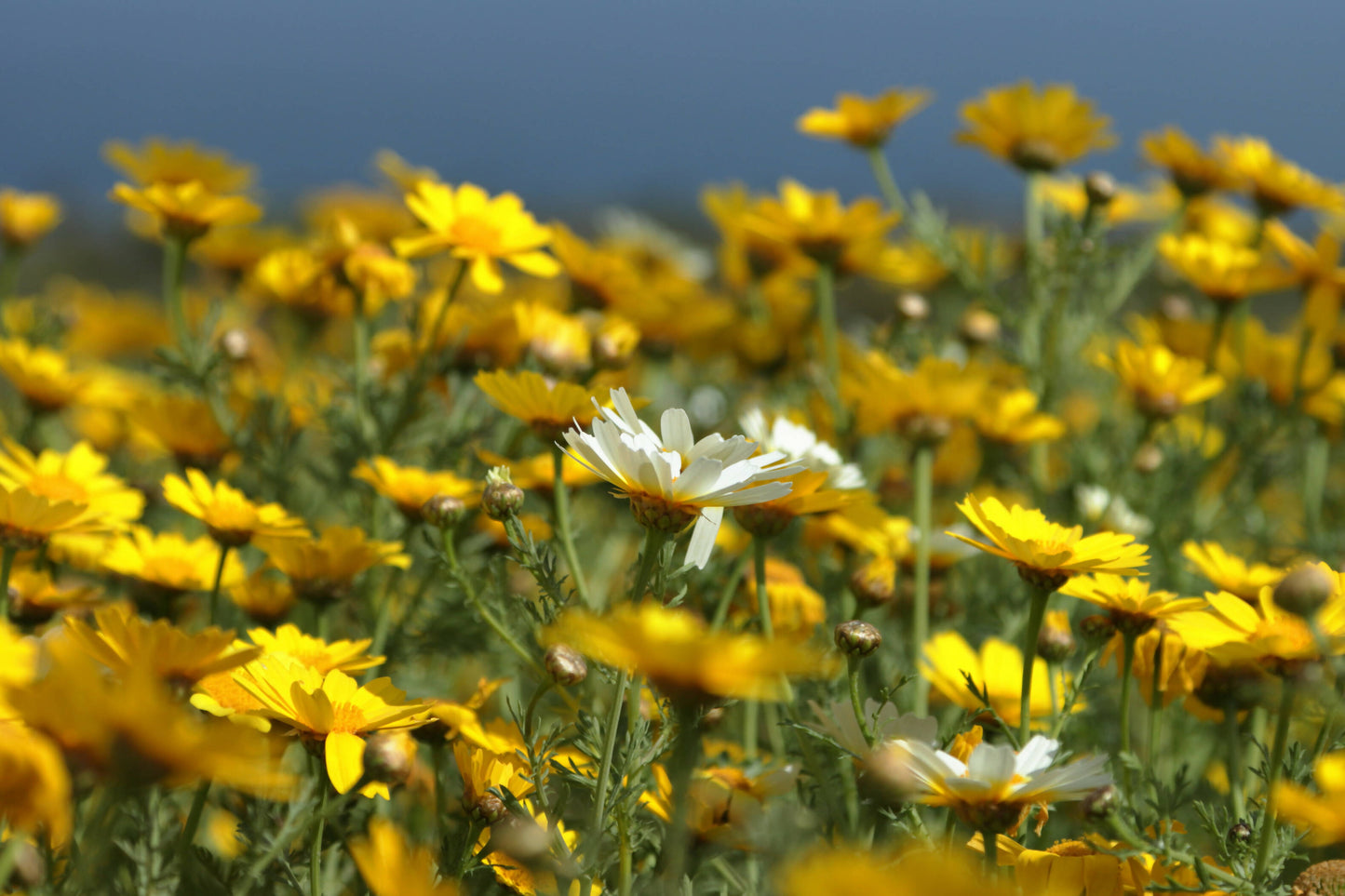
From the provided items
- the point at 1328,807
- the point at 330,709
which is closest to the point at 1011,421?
the point at 1328,807

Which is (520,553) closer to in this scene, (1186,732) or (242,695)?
(242,695)

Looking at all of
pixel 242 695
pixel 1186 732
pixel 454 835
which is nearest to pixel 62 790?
pixel 242 695

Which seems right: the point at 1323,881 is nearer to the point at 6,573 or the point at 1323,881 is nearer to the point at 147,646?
the point at 147,646

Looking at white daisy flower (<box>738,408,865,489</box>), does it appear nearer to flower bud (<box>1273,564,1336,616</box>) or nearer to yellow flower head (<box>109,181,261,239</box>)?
flower bud (<box>1273,564,1336,616</box>)

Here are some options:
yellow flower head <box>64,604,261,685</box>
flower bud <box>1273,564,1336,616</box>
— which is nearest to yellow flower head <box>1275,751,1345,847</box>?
flower bud <box>1273,564,1336,616</box>

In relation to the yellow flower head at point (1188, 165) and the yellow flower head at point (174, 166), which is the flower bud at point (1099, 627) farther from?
the yellow flower head at point (174, 166)

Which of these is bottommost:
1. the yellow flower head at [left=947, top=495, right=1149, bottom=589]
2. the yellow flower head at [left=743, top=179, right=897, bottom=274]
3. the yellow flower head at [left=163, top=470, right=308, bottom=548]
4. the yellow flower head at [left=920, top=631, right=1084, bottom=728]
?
the yellow flower head at [left=920, top=631, right=1084, bottom=728]

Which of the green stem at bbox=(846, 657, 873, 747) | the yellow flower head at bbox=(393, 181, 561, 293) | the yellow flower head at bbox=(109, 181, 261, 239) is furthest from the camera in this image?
the yellow flower head at bbox=(109, 181, 261, 239)
